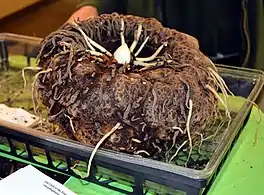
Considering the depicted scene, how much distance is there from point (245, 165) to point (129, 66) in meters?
0.24

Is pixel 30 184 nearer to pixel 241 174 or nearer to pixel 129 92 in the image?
pixel 129 92

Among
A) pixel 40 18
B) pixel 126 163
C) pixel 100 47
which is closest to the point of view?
pixel 126 163

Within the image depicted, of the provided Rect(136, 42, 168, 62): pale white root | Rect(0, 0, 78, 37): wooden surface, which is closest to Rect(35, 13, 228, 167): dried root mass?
Rect(136, 42, 168, 62): pale white root

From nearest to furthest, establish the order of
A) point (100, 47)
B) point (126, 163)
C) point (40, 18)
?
1. point (126, 163)
2. point (100, 47)
3. point (40, 18)

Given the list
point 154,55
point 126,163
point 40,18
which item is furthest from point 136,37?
point 40,18

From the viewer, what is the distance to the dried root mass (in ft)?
2.24

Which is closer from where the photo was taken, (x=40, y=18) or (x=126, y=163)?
(x=126, y=163)

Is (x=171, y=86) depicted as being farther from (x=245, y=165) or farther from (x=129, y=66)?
(x=245, y=165)

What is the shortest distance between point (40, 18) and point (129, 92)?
2184 millimetres

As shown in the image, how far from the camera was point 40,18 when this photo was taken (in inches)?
109

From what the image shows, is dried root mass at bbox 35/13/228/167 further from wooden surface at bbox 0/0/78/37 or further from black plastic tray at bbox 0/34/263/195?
wooden surface at bbox 0/0/78/37

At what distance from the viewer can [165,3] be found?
53.1 inches

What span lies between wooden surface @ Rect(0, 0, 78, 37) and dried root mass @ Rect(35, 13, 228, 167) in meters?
1.86

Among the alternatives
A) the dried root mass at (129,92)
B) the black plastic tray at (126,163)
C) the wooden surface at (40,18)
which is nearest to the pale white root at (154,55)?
the dried root mass at (129,92)
